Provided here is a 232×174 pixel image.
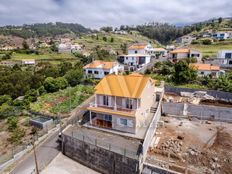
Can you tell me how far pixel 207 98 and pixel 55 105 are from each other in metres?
26.7

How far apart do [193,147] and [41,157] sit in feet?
54.2

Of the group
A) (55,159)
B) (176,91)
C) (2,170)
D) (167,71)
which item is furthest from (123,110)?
(167,71)

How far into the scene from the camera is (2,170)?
20703 millimetres

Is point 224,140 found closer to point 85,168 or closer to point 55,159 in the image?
point 85,168

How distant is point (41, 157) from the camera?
2169 centimetres

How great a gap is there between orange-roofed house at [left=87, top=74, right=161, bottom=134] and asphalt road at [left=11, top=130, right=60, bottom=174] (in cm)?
525

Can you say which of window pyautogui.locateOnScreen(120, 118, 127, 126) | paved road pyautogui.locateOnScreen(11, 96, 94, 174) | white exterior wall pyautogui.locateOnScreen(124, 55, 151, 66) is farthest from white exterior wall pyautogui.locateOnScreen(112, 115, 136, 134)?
white exterior wall pyautogui.locateOnScreen(124, 55, 151, 66)

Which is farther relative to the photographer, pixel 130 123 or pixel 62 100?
pixel 62 100

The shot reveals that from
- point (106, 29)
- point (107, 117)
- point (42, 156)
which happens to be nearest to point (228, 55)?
point (107, 117)

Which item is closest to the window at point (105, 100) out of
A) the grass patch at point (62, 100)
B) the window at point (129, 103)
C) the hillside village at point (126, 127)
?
the hillside village at point (126, 127)

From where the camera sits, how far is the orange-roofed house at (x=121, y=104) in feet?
75.5

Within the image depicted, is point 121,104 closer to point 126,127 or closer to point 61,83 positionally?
point 126,127

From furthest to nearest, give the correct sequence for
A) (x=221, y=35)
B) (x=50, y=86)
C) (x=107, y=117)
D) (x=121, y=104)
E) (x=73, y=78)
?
(x=221, y=35) < (x=73, y=78) < (x=50, y=86) < (x=107, y=117) < (x=121, y=104)

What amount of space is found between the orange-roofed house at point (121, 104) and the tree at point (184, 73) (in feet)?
56.8
